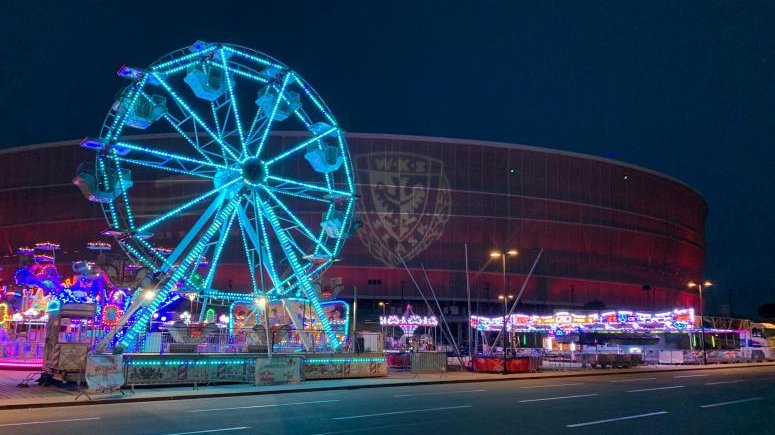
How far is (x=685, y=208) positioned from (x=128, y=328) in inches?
3984

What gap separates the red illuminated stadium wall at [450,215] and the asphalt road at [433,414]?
59.2 metres

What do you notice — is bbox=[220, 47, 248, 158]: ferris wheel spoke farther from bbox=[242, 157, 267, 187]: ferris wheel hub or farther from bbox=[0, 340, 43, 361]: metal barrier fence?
bbox=[0, 340, 43, 361]: metal barrier fence

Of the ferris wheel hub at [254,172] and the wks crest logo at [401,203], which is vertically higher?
the wks crest logo at [401,203]

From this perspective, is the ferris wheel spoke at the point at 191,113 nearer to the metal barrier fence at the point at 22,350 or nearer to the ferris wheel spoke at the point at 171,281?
the ferris wheel spoke at the point at 171,281

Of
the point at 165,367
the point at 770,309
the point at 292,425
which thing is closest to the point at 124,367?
the point at 165,367

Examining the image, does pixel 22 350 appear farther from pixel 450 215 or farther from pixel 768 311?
pixel 768 311

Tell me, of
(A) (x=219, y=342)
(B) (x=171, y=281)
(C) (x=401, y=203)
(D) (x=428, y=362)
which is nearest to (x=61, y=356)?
(B) (x=171, y=281)

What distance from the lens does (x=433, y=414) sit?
671 inches

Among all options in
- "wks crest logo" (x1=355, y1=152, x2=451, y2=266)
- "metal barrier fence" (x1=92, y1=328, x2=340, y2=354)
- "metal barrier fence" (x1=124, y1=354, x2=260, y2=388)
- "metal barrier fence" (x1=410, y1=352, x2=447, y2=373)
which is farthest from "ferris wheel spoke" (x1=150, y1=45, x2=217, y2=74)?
"wks crest logo" (x1=355, y1=152, x2=451, y2=266)

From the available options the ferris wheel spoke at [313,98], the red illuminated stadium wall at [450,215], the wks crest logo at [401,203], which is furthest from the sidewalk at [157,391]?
the wks crest logo at [401,203]

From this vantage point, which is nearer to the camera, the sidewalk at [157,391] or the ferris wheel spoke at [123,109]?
the sidewalk at [157,391]

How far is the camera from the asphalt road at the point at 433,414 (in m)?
14.2

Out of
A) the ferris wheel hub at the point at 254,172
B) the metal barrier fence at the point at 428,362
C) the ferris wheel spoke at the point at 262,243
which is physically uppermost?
the ferris wheel hub at the point at 254,172

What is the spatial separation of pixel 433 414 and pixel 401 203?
69373 millimetres
